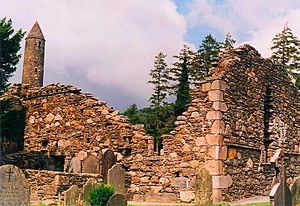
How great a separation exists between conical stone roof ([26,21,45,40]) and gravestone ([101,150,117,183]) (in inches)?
1131

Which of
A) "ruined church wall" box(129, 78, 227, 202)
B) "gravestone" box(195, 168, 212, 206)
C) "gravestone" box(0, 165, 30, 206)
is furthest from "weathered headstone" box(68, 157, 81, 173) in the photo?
"gravestone" box(0, 165, 30, 206)

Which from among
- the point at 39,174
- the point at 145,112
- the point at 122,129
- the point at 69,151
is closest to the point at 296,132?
the point at 122,129

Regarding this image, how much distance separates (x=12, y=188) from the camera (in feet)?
35.9

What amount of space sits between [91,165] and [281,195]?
7.93 m

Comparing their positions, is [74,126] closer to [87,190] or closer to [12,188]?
[87,190]

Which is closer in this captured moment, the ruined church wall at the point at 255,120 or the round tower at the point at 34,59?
the ruined church wall at the point at 255,120

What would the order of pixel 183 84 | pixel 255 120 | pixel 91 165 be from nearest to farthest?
1. pixel 91 165
2. pixel 255 120
3. pixel 183 84

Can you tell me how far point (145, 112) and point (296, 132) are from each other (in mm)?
21688

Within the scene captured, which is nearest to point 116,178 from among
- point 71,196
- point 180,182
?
point 180,182

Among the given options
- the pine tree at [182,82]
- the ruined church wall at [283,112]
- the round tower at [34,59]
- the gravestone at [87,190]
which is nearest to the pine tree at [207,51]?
the pine tree at [182,82]

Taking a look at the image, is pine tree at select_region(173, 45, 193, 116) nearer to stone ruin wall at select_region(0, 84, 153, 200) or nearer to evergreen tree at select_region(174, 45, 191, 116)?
evergreen tree at select_region(174, 45, 191, 116)

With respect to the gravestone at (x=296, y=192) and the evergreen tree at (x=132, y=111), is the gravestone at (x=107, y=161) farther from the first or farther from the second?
the evergreen tree at (x=132, y=111)

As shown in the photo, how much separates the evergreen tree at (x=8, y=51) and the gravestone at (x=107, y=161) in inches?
269

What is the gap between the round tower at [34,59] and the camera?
143 feet
